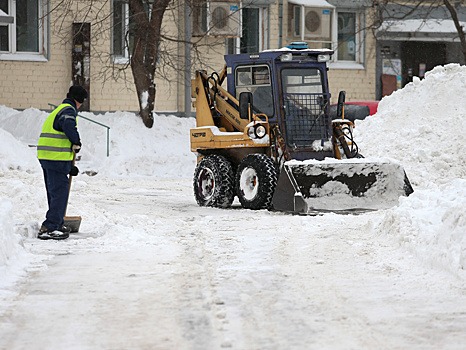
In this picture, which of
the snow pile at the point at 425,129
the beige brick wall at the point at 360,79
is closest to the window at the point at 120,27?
the beige brick wall at the point at 360,79

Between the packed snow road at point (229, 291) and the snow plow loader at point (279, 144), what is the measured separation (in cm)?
198

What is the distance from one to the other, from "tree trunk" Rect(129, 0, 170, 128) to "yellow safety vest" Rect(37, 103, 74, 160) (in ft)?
→ 49.8

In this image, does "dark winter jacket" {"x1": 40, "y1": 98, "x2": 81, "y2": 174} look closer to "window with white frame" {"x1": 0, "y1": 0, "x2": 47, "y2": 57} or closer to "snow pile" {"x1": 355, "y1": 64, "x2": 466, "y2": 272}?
"snow pile" {"x1": 355, "y1": 64, "x2": 466, "y2": 272}

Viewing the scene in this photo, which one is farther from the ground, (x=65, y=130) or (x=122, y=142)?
(x=65, y=130)

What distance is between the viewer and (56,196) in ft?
41.1

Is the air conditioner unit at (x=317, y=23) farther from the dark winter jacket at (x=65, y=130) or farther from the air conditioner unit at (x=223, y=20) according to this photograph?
the dark winter jacket at (x=65, y=130)

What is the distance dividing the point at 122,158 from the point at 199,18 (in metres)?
7.72

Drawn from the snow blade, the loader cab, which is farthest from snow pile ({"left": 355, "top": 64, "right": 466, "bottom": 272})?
the loader cab

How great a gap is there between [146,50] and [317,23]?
8.40 meters

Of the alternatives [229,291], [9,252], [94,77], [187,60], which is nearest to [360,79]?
[187,60]

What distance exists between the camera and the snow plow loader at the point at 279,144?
16266mm

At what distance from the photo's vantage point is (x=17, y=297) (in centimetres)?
878

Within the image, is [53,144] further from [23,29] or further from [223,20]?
[223,20]

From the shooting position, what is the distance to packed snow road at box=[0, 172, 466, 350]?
7.32 metres
